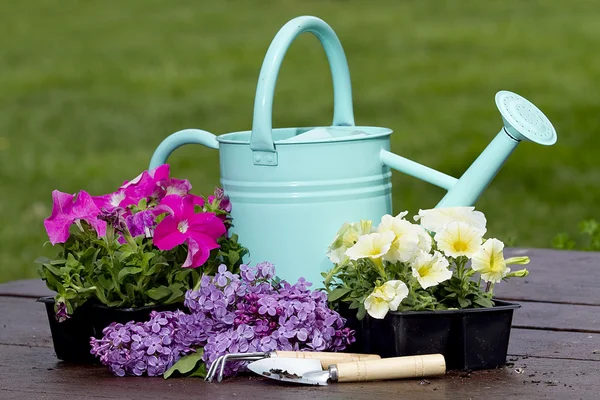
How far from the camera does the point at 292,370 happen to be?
1.73m

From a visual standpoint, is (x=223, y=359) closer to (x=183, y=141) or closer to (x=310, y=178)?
(x=310, y=178)

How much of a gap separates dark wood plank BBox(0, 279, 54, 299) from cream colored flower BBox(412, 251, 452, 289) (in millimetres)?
1152

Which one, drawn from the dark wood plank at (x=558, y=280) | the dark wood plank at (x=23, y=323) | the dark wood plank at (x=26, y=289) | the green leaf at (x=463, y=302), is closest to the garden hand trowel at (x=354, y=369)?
the green leaf at (x=463, y=302)

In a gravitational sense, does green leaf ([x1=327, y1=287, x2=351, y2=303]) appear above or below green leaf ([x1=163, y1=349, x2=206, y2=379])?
above

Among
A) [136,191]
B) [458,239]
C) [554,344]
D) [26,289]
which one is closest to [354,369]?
[458,239]

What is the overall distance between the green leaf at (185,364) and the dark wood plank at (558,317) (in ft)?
2.41

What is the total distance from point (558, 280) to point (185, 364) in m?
1.19

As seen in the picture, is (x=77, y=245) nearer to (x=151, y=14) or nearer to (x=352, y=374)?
(x=352, y=374)

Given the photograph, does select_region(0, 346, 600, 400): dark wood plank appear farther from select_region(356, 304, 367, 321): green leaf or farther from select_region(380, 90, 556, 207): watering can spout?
select_region(380, 90, 556, 207): watering can spout

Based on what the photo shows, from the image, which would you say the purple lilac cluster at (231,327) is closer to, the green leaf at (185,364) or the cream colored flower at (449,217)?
→ the green leaf at (185,364)

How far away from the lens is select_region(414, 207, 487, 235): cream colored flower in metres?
1.87

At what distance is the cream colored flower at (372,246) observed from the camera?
1764 mm

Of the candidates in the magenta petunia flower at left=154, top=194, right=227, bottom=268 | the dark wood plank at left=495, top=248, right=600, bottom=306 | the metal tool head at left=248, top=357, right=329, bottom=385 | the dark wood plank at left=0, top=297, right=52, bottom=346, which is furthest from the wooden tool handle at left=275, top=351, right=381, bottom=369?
the dark wood plank at left=495, top=248, right=600, bottom=306

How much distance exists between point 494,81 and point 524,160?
1583 millimetres
